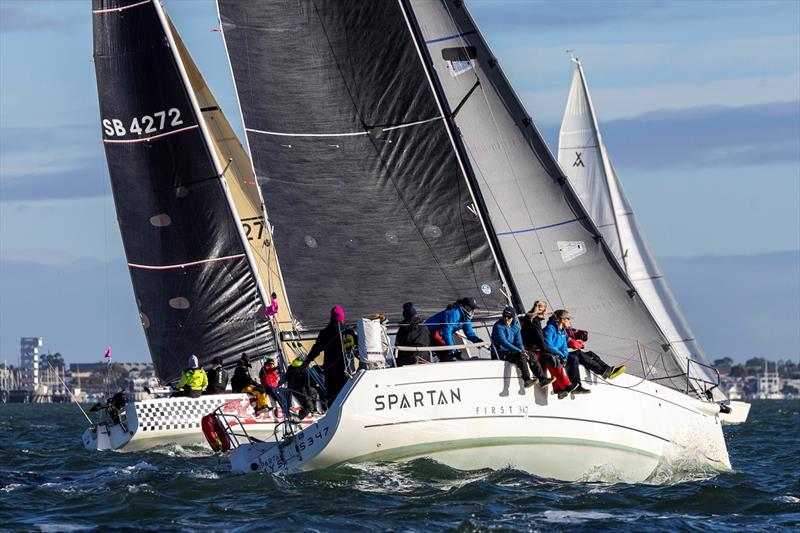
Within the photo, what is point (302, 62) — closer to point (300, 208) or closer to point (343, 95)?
point (343, 95)

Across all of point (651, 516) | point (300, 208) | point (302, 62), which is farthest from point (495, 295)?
point (651, 516)

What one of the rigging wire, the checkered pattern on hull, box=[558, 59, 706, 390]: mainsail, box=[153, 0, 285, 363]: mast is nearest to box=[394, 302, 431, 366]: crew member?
the rigging wire

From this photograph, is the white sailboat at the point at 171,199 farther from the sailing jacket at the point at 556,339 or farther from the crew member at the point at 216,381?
the sailing jacket at the point at 556,339

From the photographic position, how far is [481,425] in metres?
16.1

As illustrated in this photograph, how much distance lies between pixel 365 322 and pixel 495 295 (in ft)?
11.9

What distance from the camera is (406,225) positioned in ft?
67.1

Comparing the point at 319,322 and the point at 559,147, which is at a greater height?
the point at 559,147

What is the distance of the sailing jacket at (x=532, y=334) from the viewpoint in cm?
1686

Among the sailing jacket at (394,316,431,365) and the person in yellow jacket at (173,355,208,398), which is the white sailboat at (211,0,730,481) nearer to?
the sailing jacket at (394,316,431,365)

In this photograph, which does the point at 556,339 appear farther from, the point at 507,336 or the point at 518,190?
the point at 518,190

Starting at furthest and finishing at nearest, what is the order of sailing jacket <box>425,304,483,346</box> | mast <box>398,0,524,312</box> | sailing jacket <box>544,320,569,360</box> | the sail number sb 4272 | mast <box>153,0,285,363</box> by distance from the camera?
the sail number sb 4272
mast <box>153,0,285,363</box>
mast <box>398,0,524,312</box>
sailing jacket <box>425,304,483,346</box>
sailing jacket <box>544,320,569,360</box>

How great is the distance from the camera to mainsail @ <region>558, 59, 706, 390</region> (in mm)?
40688

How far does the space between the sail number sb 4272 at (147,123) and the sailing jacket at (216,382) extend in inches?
209

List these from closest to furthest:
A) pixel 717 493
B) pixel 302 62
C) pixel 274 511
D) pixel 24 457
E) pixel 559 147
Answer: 1. pixel 274 511
2. pixel 717 493
3. pixel 302 62
4. pixel 24 457
5. pixel 559 147
